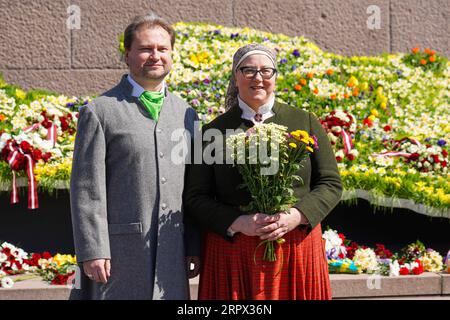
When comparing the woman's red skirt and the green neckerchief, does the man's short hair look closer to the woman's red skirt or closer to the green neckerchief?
the green neckerchief

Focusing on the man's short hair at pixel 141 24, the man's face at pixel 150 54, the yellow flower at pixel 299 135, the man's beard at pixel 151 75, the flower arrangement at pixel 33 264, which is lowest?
the flower arrangement at pixel 33 264

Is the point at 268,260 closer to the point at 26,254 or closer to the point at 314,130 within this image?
the point at 314,130

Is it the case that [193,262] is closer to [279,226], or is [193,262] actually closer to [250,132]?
[279,226]

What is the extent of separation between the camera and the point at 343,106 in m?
6.65

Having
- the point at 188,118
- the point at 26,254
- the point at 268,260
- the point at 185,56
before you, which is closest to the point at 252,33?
the point at 185,56

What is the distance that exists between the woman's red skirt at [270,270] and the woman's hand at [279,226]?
0.32 ft

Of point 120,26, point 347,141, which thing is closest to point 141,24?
point 347,141

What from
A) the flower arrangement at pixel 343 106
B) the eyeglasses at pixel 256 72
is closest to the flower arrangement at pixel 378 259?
the flower arrangement at pixel 343 106

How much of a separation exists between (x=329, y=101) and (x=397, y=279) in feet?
7.83

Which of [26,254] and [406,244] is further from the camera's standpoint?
[406,244]

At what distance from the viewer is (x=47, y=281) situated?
4828 mm

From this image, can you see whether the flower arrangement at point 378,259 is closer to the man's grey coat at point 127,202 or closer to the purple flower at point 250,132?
the man's grey coat at point 127,202

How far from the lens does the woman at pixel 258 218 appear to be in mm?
3258

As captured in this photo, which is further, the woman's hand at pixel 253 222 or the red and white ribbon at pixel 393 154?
the red and white ribbon at pixel 393 154
